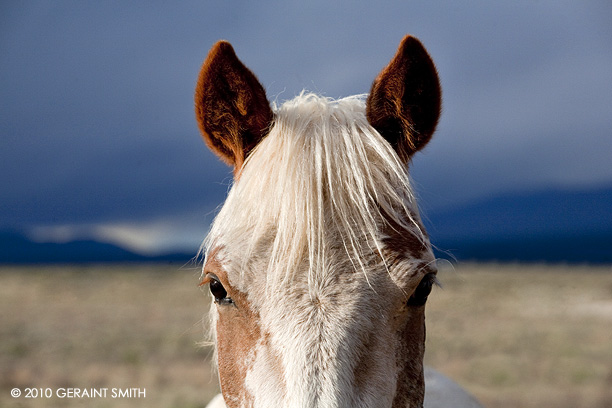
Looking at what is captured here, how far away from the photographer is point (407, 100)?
222 centimetres

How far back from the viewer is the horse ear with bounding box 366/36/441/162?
215 cm

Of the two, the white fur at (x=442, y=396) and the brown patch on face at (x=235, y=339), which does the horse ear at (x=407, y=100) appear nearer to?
the brown patch on face at (x=235, y=339)

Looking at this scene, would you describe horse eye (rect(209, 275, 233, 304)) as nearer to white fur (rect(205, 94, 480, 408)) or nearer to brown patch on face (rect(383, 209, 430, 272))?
white fur (rect(205, 94, 480, 408))

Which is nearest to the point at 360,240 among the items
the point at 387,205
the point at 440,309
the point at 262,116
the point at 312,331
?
the point at 387,205

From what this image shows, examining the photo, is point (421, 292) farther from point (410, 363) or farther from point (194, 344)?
point (194, 344)

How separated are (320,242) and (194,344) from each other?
1395 centimetres

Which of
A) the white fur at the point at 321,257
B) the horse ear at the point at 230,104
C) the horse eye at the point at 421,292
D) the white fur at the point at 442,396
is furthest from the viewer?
the white fur at the point at 442,396

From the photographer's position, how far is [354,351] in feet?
5.24

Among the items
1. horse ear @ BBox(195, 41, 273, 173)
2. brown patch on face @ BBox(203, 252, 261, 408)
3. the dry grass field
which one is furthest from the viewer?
the dry grass field

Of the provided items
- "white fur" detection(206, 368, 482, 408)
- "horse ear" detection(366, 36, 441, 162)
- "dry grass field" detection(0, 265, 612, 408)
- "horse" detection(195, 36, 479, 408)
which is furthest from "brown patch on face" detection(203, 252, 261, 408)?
"white fur" detection(206, 368, 482, 408)

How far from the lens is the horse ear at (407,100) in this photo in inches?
84.7

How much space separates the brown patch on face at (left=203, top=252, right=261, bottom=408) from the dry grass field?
1.10 meters

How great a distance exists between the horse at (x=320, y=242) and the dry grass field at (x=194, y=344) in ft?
3.53

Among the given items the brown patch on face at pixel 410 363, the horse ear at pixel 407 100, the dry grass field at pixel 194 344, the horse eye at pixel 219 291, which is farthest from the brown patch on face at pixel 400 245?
the dry grass field at pixel 194 344
